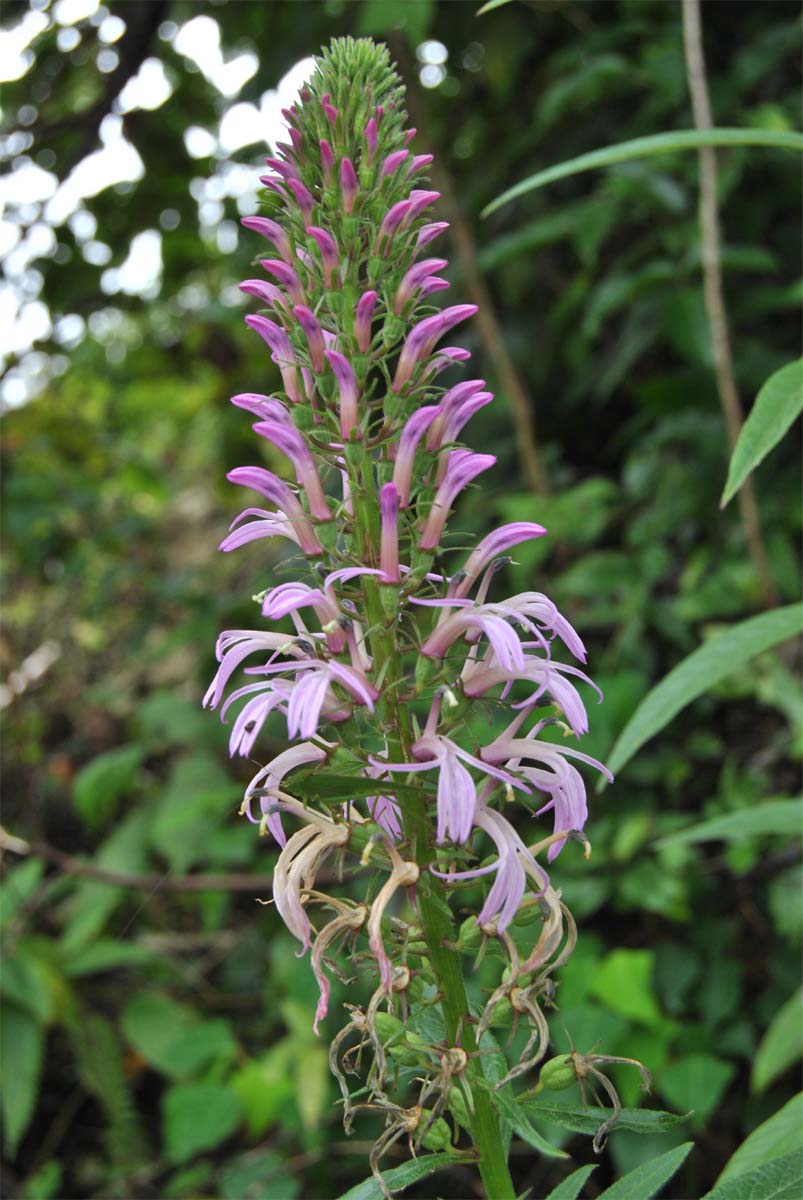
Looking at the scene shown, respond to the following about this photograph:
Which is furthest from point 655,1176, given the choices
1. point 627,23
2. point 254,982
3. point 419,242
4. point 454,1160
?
point 627,23

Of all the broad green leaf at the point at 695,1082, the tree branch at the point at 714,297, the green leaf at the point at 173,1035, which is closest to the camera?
the broad green leaf at the point at 695,1082

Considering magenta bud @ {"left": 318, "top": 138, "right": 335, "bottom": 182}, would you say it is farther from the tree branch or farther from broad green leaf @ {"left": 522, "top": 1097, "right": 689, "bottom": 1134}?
the tree branch

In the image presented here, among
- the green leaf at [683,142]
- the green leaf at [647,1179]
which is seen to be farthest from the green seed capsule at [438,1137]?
the green leaf at [683,142]

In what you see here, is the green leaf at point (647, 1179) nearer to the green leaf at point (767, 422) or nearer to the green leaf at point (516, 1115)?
the green leaf at point (516, 1115)

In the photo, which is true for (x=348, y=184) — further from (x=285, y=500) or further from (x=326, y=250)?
(x=285, y=500)

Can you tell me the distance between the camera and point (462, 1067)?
814 millimetres

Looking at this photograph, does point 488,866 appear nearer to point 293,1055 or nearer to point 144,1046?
point 293,1055

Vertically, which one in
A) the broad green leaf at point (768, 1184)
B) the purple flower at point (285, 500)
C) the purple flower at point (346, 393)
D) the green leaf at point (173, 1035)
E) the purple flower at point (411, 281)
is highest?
the purple flower at point (411, 281)

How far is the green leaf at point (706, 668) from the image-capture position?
45.0 inches

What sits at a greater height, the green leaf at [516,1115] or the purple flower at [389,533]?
the purple flower at [389,533]

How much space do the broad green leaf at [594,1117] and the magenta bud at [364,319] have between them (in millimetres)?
624

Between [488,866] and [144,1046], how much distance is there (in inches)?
91.5

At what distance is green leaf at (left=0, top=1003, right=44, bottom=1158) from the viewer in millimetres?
2496

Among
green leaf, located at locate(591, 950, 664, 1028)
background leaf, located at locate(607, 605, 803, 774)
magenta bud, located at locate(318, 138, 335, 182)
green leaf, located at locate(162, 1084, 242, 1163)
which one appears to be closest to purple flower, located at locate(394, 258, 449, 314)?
magenta bud, located at locate(318, 138, 335, 182)
